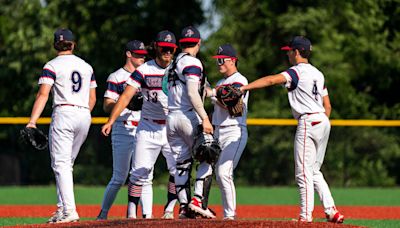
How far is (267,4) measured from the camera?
28516 mm

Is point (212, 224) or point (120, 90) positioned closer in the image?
point (212, 224)

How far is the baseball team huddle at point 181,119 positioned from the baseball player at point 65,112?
0.03ft

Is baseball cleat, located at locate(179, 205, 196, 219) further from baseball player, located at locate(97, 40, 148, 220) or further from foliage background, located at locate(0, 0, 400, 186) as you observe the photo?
foliage background, located at locate(0, 0, 400, 186)

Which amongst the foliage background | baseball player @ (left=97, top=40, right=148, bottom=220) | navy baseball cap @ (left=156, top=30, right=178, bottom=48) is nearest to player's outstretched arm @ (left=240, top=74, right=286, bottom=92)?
navy baseball cap @ (left=156, top=30, right=178, bottom=48)

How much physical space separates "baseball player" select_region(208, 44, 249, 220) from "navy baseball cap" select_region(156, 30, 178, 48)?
67 centimetres

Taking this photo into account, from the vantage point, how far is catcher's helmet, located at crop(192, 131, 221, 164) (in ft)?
29.4

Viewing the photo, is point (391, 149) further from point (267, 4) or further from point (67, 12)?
point (67, 12)

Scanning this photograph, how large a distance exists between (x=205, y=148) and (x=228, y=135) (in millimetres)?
1105

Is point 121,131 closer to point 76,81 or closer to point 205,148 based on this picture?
point 76,81

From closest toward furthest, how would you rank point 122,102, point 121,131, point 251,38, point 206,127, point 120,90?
point 206,127 < point 122,102 < point 121,131 < point 120,90 < point 251,38

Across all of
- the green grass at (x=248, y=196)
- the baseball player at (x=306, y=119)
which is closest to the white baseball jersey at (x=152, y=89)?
the baseball player at (x=306, y=119)

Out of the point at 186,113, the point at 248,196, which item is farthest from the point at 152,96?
the point at 248,196

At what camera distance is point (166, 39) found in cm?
959

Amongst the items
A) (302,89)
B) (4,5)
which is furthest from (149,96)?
(4,5)
